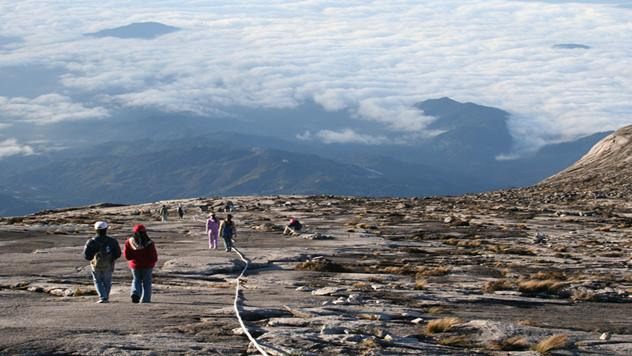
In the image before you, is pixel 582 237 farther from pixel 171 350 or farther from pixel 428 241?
pixel 171 350

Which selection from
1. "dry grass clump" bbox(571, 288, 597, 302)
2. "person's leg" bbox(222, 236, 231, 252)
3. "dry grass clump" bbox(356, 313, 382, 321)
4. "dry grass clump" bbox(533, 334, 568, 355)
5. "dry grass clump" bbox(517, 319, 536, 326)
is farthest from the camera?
"person's leg" bbox(222, 236, 231, 252)

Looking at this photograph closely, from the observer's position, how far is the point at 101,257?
24141mm

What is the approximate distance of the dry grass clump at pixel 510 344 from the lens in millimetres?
19688

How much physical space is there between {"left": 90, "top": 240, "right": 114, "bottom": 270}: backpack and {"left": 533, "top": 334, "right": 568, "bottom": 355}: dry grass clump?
10.6 m

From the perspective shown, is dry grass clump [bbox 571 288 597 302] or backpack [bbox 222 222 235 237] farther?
backpack [bbox 222 222 235 237]

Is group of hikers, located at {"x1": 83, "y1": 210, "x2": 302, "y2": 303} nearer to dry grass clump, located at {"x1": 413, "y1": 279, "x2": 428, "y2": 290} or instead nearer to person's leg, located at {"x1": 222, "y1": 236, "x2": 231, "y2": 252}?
dry grass clump, located at {"x1": 413, "y1": 279, "x2": 428, "y2": 290}

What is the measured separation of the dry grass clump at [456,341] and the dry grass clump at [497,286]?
9992mm

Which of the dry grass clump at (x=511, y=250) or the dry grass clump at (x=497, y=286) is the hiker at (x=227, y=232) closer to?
the dry grass clump at (x=511, y=250)

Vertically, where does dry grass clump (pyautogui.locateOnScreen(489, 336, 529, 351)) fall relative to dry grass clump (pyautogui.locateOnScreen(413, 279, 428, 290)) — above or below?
above

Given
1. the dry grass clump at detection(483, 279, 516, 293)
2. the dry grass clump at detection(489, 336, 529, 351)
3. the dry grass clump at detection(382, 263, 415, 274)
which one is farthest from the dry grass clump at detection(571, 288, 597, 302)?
the dry grass clump at detection(489, 336, 529, 351)

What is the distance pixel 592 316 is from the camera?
2547 centimetres

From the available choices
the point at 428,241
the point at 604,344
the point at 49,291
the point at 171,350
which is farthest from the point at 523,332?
the point at 428,241

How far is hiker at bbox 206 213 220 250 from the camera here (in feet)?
146

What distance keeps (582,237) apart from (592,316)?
103 ft
